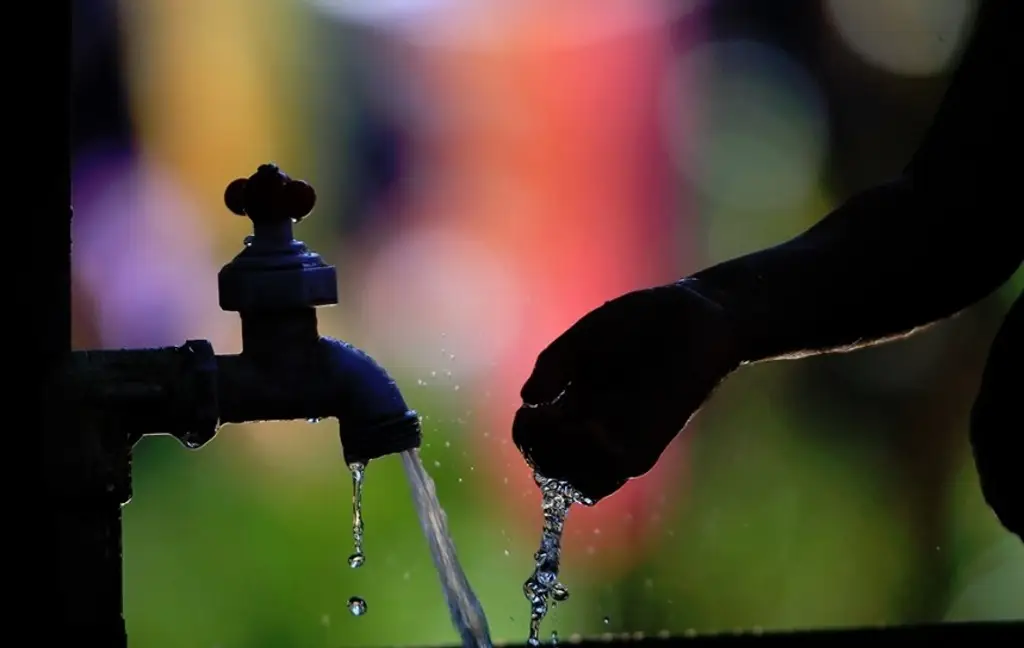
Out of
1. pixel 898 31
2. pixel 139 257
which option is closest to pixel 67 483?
pixel 139 257

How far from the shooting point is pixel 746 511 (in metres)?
1.72

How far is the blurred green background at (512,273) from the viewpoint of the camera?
5.16ft

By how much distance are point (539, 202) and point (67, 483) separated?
128 cm

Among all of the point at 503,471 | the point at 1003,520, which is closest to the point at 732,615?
the point at 503,471

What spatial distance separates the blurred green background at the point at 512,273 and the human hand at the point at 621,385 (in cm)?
100

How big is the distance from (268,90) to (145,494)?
664 mm

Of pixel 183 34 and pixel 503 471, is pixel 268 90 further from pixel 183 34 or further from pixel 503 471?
pixel 503 471

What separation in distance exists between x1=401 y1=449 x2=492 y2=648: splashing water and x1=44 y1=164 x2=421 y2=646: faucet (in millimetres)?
41

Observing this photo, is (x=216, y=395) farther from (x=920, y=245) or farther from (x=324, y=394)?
(x=920, y=245)

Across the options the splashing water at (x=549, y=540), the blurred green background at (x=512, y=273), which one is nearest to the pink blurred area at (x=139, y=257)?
the blurred green background at (x=512, y=273)

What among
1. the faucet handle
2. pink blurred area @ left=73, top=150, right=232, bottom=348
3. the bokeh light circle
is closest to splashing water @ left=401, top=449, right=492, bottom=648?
the faucet handle

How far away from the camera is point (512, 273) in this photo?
1.69 m

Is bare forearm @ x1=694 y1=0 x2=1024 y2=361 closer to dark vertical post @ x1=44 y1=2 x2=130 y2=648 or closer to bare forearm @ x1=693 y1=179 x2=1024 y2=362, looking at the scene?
bare forearm @ x1=693 y1=179 x2=1024 y2=362

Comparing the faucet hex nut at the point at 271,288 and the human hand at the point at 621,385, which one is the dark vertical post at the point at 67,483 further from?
the human hand at the point at 621,385
